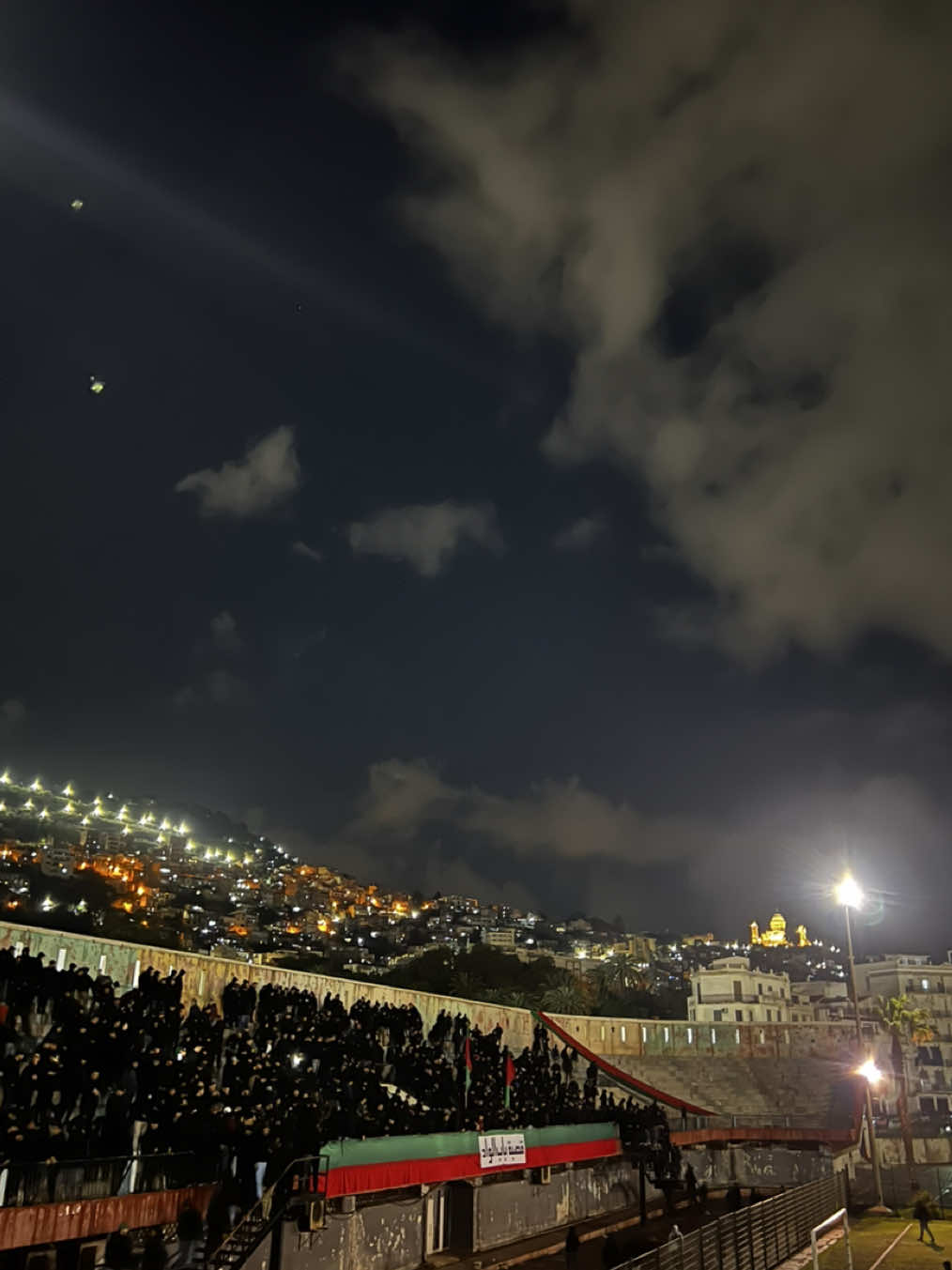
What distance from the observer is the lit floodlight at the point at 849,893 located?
98.3ft

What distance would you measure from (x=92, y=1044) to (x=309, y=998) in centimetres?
1136

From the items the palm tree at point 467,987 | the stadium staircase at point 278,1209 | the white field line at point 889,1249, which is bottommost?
the white field line at point 889,1249

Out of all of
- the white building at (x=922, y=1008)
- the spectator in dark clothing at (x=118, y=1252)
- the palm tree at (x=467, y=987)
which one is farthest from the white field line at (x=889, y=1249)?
the white building at (x=922, y=1008)

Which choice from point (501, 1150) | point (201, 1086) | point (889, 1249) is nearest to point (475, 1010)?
point (501, 1150)

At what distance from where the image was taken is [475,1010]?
4112cm

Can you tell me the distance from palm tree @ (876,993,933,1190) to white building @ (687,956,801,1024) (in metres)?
9.97

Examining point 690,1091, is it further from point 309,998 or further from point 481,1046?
point 309,998

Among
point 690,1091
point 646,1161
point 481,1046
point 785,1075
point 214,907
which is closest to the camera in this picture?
point 646,1161

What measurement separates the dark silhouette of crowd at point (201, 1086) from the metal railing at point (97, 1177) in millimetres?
26

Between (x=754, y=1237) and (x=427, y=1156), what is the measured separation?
23.9ft

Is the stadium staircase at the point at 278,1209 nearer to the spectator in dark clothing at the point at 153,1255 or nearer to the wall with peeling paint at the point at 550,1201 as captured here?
the spectator in dark clothing at the point at 153,1255

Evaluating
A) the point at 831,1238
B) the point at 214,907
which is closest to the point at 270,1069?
the point at 831,1238

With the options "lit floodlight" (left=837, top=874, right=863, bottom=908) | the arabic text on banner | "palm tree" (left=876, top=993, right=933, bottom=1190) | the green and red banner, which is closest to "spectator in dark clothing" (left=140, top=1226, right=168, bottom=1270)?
the green and red banner

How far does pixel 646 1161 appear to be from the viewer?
101 ft
